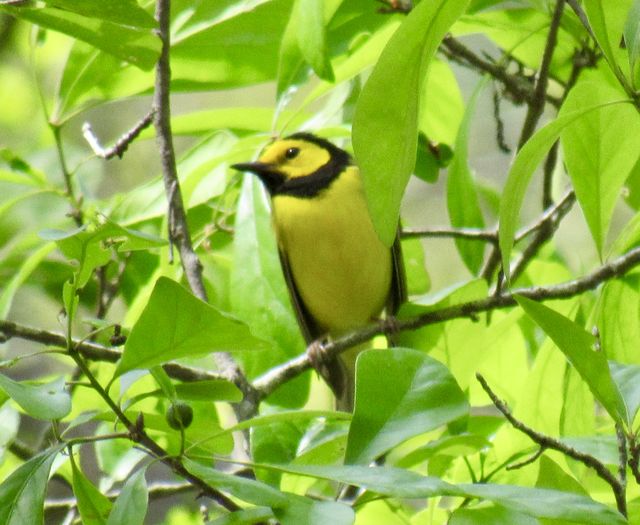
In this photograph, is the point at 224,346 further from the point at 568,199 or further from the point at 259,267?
the point at 568,199

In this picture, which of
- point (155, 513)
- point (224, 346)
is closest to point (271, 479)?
point (224, 346)

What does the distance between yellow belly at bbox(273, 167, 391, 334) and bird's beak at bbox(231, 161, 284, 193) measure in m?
0.05

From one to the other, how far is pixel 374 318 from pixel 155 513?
240 cm

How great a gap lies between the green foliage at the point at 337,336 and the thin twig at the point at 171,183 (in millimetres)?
13

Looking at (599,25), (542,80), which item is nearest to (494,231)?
(542,80)

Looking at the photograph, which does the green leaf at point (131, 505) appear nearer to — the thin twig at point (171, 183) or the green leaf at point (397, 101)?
the green leaf at point (397, 101)

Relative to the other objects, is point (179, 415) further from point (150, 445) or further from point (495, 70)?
point (495, 70)

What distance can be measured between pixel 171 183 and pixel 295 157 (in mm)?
1215

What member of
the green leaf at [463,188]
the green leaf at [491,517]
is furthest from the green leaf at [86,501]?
the green leaf at [463,188]

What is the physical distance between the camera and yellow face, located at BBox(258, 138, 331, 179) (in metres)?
3.27

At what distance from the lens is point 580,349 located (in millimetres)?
1376

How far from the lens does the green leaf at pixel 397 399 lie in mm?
1330

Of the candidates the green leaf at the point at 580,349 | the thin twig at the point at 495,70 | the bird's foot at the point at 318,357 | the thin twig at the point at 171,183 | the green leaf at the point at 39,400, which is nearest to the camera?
the green leaf at the point at 39,400

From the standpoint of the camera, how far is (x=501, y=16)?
96.2 inches
